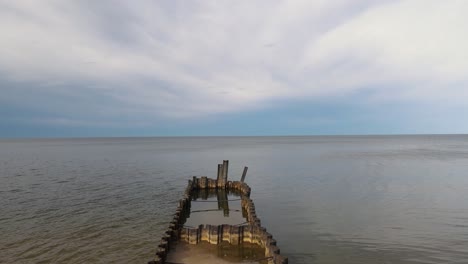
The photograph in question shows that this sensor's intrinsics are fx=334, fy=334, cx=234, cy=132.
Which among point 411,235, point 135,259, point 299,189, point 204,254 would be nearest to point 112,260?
point 135,259

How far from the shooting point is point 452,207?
2403 centimetres

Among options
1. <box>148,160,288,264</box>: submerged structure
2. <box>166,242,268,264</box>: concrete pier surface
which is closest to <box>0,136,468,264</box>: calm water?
<box>148,160,288,264</box>: submerged structure

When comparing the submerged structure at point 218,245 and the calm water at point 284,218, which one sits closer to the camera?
the submerged structure at point 218,245

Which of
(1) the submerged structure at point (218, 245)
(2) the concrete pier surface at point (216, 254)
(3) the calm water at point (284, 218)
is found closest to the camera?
(1) the submerged structure at point (218, 245)

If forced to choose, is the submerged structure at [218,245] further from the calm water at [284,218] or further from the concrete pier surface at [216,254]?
the calm water at [284,218]

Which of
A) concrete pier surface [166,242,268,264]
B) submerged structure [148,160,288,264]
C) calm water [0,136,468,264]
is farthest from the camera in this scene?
calm water [0,136,468,264]

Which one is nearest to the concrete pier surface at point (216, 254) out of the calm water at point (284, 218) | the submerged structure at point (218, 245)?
the submerged structure at point (218, 245)

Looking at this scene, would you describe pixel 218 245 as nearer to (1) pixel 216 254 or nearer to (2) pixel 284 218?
(1) pixel 216 254

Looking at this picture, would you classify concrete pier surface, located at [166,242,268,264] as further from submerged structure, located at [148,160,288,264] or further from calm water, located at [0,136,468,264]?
calm water, located at [0,136,468,264]

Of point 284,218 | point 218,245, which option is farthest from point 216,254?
point 284,218

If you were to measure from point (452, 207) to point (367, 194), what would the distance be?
268 inches

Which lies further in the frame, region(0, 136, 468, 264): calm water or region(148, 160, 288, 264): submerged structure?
region(0, 136, 468, 264): calm water

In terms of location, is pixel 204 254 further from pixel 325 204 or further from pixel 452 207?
pixel 452 207

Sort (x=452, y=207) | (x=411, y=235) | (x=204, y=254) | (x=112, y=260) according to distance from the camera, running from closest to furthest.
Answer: (x=204, y=254)
(x=112, y=260)
(x=411, y=235)
(x=452, y=207)
